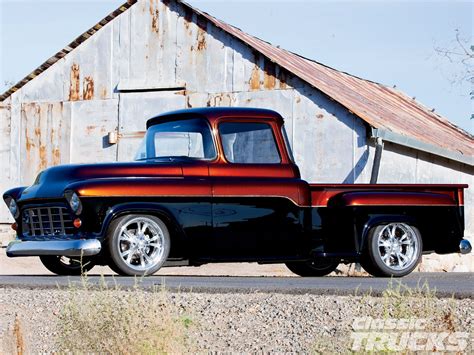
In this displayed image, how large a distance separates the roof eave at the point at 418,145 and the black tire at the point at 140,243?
8.18 m

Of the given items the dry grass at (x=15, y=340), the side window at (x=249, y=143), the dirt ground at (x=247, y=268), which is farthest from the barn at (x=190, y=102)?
the dry grass at (x=15, y=340)

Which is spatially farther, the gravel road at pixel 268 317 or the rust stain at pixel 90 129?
the rust stain at pixel 90 129

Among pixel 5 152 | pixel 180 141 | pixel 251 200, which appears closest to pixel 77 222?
pixel 180 141

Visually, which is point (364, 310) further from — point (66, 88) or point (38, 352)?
point (66, 88)

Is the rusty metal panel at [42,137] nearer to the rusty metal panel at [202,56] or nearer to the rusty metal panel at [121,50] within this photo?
the rusty metal panel at [121,50]

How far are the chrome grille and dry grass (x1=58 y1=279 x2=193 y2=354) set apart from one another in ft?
11.6

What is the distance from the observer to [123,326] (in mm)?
7535

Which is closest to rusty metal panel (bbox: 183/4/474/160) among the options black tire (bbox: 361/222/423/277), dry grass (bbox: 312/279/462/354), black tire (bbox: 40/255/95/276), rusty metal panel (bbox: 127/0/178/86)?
rusty metal panel (bbox: 127/0/178/86)

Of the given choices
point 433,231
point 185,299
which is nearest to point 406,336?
point 185,299

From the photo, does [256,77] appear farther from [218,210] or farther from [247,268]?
[218,210]

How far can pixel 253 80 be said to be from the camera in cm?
2105

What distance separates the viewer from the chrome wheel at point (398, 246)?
489 inches

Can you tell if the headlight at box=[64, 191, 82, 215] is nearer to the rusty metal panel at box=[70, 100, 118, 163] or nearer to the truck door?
the truck door

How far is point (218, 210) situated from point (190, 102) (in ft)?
33.8
